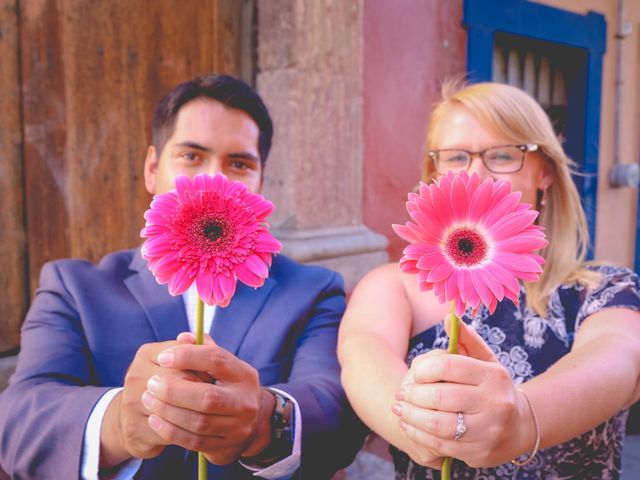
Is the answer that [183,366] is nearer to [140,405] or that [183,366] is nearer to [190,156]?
[140,405]

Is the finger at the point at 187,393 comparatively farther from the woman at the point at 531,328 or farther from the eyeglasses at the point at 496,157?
the eyeglasses at the point at 496,157

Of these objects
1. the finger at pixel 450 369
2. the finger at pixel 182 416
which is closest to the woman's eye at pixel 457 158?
the finger at pixel 450 369

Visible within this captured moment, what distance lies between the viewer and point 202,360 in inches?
31.8

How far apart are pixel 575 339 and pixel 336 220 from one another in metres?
1.58

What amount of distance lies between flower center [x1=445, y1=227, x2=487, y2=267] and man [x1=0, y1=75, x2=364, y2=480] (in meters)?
0.34

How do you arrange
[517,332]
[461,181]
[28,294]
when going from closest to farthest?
[461,181]
[517,332]
[28,294]

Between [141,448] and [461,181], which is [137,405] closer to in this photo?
[141,448]

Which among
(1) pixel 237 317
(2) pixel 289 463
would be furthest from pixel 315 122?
(2) pixel 289 463

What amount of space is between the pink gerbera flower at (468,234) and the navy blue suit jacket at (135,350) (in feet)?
2.20

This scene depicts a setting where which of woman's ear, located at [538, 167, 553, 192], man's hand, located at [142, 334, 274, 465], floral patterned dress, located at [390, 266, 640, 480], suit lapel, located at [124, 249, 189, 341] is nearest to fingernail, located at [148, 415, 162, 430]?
man's hand, located at [142, 334, 274, 465]

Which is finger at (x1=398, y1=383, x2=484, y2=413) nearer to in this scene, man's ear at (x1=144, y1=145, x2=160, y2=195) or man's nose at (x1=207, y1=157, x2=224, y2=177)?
man's nose at (x1=207, y1=157, x2=224, y2=177)

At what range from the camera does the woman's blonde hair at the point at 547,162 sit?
153cm

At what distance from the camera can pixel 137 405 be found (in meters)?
0.95

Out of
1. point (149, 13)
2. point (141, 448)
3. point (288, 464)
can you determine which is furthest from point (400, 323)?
point (149, 13)
